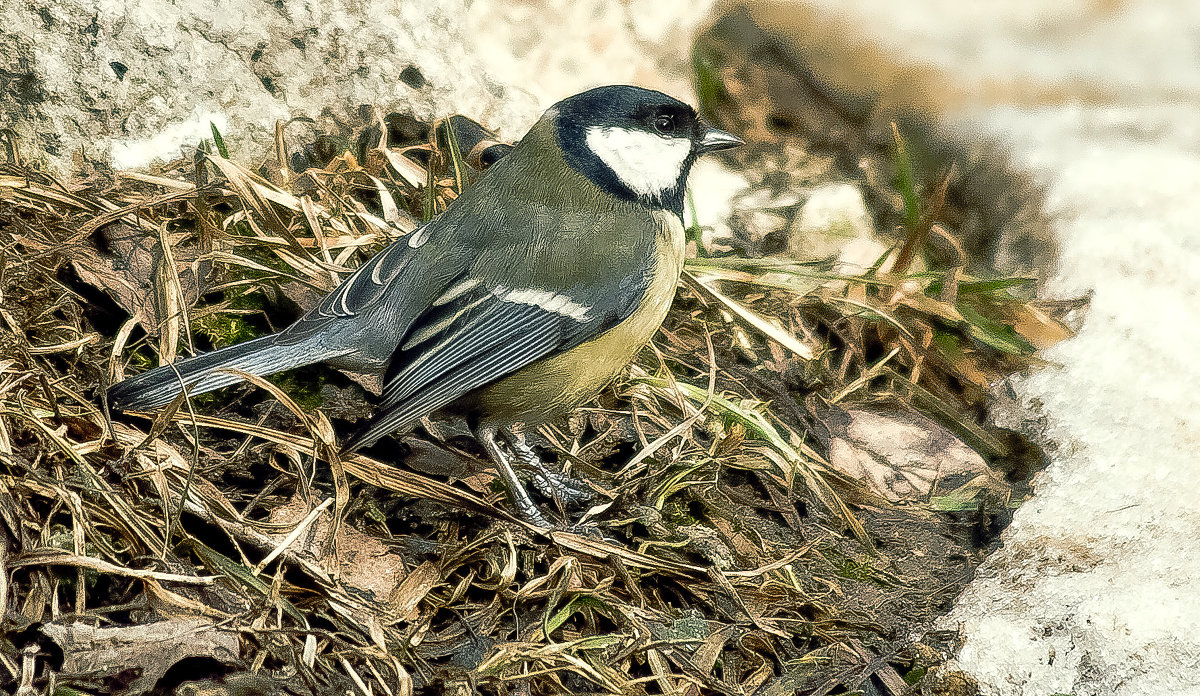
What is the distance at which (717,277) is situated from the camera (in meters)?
2.65

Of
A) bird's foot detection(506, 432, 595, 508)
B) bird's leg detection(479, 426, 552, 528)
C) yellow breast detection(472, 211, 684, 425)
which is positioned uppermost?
yellow breast detection(472, 211, 684, 425)

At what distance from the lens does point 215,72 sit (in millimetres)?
2547

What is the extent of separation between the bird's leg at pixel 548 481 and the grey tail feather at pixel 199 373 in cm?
61

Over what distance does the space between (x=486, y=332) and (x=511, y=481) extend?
36 centimetres

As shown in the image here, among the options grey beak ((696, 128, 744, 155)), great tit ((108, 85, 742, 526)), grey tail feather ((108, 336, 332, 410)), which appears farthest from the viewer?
grey beak ((696, 128, 744, 155))

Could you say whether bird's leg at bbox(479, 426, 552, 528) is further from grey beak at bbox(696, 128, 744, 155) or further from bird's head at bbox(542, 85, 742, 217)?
grey beak at bbox(696, 128, 744, 155)

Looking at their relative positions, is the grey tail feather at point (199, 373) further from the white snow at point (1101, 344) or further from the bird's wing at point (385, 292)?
the white snow at point (1101, 344)

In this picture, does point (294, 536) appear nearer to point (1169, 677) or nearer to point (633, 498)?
point (633, 498)

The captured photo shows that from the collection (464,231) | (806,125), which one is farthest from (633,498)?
(806,125)

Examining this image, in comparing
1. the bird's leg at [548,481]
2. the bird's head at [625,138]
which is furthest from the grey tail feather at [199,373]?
the bird's head at [625,138]

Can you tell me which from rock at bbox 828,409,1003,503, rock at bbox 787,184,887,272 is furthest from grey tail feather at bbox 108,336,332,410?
rock at bbox 787,184,887,272

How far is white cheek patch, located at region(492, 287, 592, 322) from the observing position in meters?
1.96

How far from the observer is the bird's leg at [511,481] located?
2.04 meters

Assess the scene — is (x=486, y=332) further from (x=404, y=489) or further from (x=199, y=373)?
(x=199, y=373)
